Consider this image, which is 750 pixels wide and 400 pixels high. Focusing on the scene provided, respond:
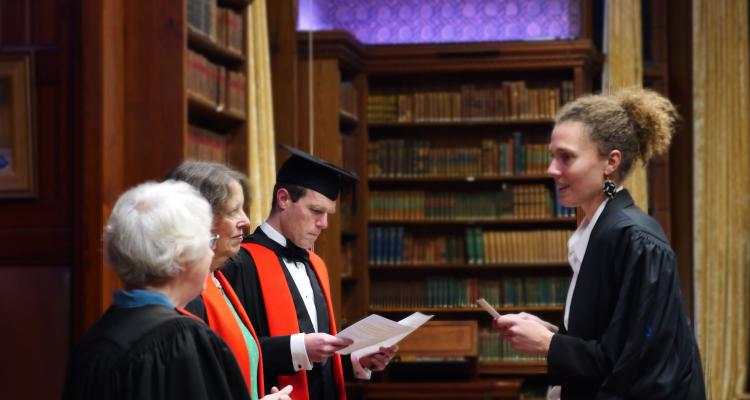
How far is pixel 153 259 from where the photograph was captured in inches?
82.7

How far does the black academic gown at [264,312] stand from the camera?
10.7 feet

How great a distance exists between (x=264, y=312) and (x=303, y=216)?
35 centimetres

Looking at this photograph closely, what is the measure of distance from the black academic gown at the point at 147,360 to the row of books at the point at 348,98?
5.72 meters

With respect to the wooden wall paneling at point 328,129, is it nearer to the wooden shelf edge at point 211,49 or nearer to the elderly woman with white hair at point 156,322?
the wooden shelf edge at point 211,49

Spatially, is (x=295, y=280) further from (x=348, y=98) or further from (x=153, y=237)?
(x=348, y=98)

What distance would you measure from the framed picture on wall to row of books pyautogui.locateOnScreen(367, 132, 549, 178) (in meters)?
4.30

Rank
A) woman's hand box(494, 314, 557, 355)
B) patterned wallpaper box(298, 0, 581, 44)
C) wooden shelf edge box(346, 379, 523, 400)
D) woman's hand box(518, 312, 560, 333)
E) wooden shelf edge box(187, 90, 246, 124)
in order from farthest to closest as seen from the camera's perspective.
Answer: patterned wallpaper box(298, 0, 581, 44) → wooden shelf edge box(346, 379, 523, 400) → wooden shelf edge box(187, 90, 246, 124) → woman's hand box(518, 312, 560, 333) → woman's hand box(494, 314, 557, 355)

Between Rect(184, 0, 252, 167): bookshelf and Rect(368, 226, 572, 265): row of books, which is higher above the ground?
Rect(184, 0, 252, 167): bookshelf

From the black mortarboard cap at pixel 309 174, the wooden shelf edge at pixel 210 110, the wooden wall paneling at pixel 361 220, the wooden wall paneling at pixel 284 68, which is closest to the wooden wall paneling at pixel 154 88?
the wooden shelf edge at pixel 210 110

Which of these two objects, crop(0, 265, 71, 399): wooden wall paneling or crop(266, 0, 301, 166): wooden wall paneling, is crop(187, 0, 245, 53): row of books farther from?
crop(0, 265, 71, 399): wooden wall paneling

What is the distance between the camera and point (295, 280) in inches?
143

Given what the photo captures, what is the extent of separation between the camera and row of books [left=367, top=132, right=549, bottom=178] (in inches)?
323

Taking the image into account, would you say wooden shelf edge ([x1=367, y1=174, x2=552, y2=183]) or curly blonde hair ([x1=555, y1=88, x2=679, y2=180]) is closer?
curly blonde hair ([x1=555, y1=88, x2=679, y2=180])

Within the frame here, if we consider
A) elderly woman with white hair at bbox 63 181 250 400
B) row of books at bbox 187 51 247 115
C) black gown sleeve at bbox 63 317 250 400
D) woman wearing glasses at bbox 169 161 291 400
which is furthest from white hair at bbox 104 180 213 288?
row of books at bbox 187 51 247 115
